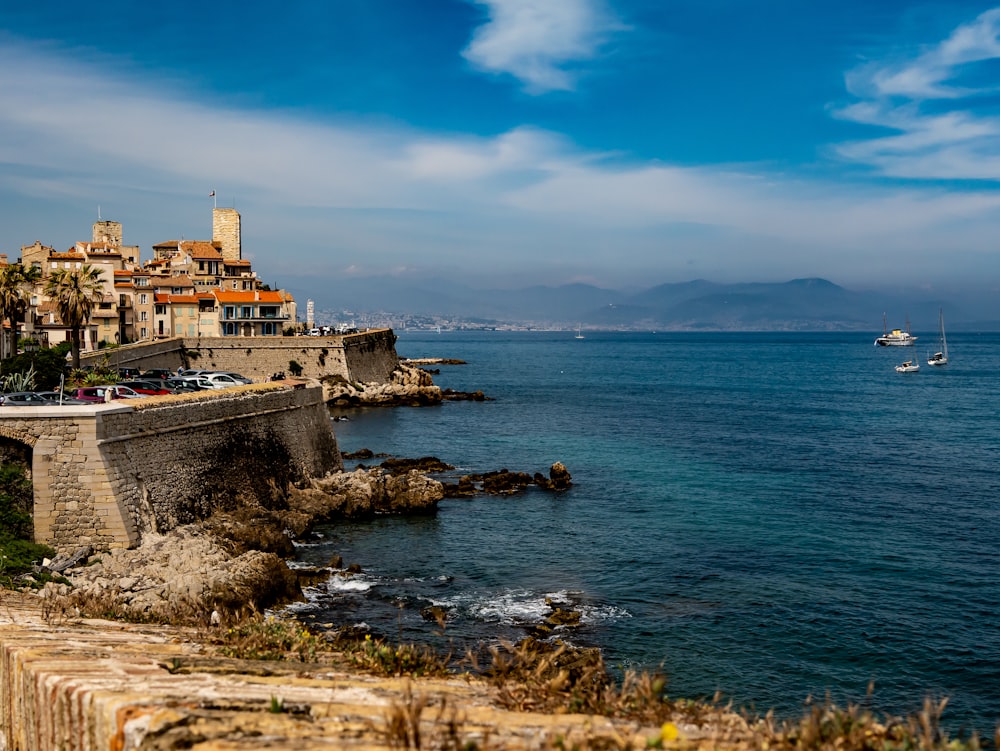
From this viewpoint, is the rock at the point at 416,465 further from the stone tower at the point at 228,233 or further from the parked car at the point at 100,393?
the stone tower at the point at 228,233

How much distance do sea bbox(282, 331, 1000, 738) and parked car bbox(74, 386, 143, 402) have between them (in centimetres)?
1107

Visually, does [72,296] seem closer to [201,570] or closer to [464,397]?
[201,570]

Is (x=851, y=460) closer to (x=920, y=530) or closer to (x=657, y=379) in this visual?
(x=920, y=530)

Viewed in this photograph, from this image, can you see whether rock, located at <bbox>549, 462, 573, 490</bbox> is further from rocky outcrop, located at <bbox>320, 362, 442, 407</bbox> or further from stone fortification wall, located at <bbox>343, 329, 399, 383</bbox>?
stone fortification wall, located at <bbox>343, 329, 399, 383</bbox>

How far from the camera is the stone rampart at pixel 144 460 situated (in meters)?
24.6

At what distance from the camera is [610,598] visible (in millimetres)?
25281

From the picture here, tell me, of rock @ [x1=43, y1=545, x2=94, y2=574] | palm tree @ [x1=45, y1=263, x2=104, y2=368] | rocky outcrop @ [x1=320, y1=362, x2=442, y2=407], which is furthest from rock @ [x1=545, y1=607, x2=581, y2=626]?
rocky outcrop @ [x1=320, y1=362, x2=442, y2=407]

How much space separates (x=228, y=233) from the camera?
367 ft

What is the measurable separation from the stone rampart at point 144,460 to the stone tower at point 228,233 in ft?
270

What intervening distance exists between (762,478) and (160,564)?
30640 mm

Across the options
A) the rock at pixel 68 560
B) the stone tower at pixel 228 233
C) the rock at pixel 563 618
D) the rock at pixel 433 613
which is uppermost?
the stone tower at pixel 228 233

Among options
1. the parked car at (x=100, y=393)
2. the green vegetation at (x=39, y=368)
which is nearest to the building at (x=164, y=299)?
the green vegetation at (x=39, y=368)

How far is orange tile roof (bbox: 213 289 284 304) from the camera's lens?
84.6m

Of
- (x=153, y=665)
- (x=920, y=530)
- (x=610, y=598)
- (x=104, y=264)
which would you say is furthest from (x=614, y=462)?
(x=104, y=264)
